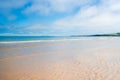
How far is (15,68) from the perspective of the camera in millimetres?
7172

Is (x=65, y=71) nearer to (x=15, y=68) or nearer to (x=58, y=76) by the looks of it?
(x=58, y=76)

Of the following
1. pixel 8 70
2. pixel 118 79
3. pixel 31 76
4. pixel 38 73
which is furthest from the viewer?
pixel 8 70

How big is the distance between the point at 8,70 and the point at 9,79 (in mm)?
1186

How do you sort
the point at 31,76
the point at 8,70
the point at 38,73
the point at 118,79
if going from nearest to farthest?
the point at 118,79 → the point at 31,76 → the point at 38,73 → the point at 8,70

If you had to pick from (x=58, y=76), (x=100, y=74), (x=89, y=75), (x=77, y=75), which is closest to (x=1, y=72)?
(x=58, y=76)

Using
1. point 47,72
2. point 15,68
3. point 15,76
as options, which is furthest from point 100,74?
point 15,68

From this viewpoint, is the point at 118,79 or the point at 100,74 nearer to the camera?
the point at 118,79

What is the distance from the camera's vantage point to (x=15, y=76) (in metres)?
6.03

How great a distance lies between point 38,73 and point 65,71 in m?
1.09

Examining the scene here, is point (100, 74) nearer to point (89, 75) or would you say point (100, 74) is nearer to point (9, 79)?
point (89, 75)

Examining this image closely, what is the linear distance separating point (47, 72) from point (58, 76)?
2.39 feet

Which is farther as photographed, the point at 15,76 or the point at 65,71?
the point at 65,71

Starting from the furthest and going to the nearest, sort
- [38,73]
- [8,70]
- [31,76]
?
[8,70], [38,73], [31,76]

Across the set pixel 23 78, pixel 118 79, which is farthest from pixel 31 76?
pixel 118 79
